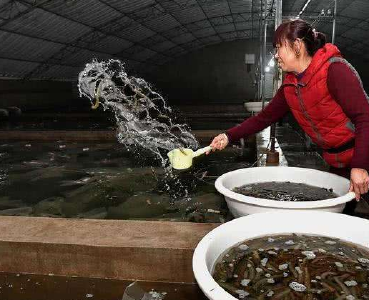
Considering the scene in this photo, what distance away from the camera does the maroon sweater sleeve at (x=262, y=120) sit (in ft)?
10.0

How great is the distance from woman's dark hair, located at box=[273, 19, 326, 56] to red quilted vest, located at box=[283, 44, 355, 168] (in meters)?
0.06

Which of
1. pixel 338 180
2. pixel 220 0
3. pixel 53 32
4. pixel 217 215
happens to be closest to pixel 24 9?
pixel 53 32

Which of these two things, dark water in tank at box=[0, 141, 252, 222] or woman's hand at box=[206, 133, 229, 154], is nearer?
woman's hand at box=[206, 133, 229, 154]

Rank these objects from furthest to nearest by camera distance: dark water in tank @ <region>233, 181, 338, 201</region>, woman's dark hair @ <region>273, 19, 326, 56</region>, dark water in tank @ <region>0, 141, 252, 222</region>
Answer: dark water in tank @ <region>0, 141, 252, 222</region>
dark water in tank @ <region>233, 181, 338, 201</region>
woman's dark hair @ <region>273, 19, 326, 56</region>

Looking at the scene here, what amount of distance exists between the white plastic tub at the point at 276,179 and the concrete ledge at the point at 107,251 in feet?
1.43

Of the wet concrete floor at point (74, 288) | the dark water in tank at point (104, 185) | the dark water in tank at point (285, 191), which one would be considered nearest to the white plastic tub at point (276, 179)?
the dark water in tank at point (285, 191)

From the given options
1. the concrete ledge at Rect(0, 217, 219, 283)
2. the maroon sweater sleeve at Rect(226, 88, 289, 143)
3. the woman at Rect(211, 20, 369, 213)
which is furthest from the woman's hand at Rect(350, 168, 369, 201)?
the concrete ledge at Rect(0, 217, 219, 283)

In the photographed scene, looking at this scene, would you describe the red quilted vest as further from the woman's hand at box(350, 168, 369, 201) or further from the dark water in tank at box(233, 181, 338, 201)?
the woman's hand at box(350, 168, 369, 201)

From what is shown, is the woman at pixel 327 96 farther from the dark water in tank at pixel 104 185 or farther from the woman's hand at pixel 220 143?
the dark water in tank at pixel 104 185

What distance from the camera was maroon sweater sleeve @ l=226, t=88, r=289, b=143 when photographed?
306 centimetres

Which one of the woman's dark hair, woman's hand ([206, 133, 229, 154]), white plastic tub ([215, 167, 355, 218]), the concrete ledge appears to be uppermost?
the woman's dark hair

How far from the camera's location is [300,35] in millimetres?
2305

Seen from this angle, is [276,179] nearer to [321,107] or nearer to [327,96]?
[321,107]

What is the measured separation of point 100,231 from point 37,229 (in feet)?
1.87
